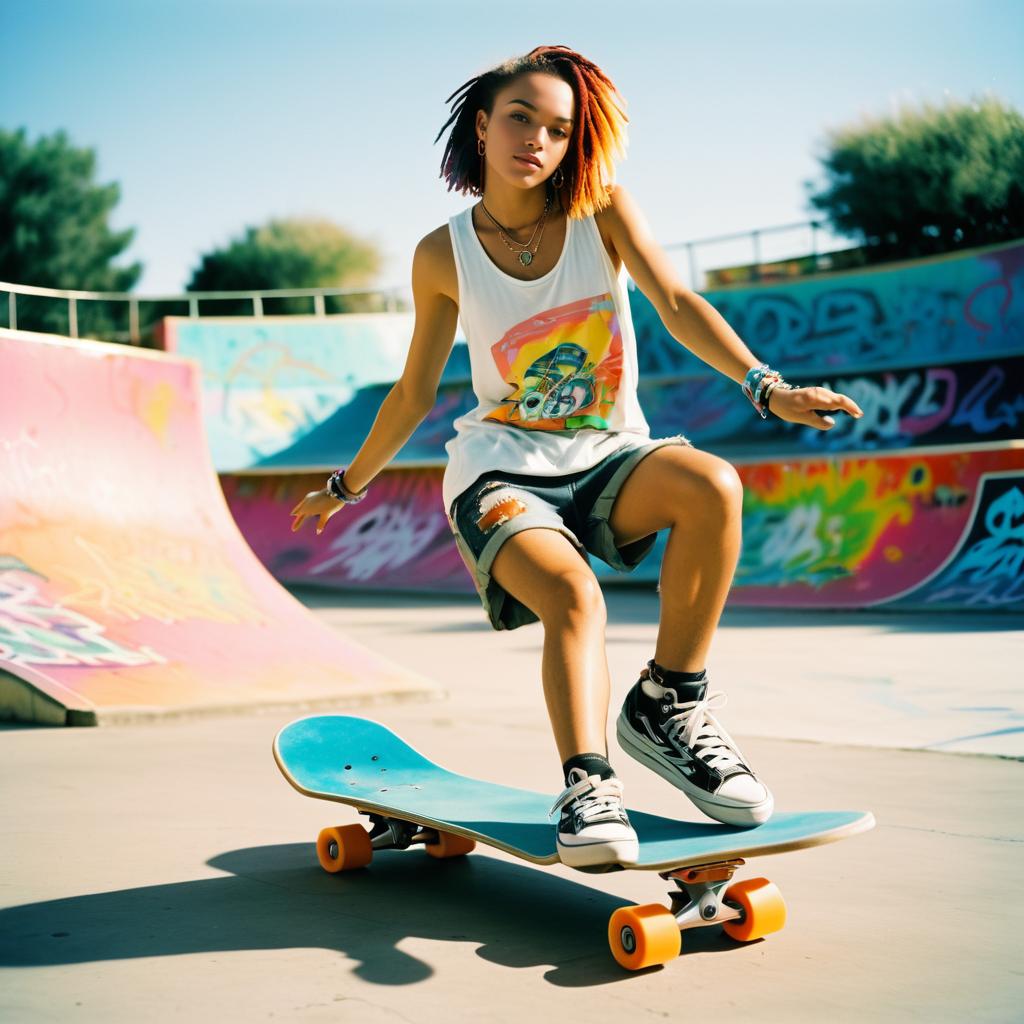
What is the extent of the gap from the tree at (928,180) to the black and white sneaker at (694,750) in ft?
71.0

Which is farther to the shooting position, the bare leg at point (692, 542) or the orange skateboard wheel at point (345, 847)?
the orange skateboard wheel at point (345, 847)

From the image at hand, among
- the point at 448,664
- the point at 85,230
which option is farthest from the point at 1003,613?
the point at 85,230

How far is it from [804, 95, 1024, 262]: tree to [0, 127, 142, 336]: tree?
95.0 feet

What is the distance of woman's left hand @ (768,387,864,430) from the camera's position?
8.04 ft

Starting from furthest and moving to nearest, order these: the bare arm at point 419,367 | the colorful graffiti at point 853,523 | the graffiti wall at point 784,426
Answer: the graffiti wall at point 784,426
the colorful graffiti at point 853,523
the bare arm at point 419,367

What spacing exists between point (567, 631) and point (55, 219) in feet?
155

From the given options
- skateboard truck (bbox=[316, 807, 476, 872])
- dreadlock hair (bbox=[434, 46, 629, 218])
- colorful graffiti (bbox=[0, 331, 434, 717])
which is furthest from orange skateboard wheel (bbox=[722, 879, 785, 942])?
colorful graffiti (bbox=[0, 331, 434, 717])

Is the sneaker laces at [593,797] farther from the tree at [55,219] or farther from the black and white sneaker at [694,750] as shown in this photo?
the tree at [55,219]

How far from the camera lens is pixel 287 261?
49.2 m

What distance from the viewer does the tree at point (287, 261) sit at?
158 ft

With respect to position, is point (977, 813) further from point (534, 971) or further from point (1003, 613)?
point (1003, 613)

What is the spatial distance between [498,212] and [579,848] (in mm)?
1563

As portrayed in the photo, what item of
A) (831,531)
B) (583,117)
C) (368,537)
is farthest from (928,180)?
(583,117)

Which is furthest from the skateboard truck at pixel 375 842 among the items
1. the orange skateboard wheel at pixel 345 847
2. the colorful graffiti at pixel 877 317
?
the colorful graffiti at pixel 877 317
